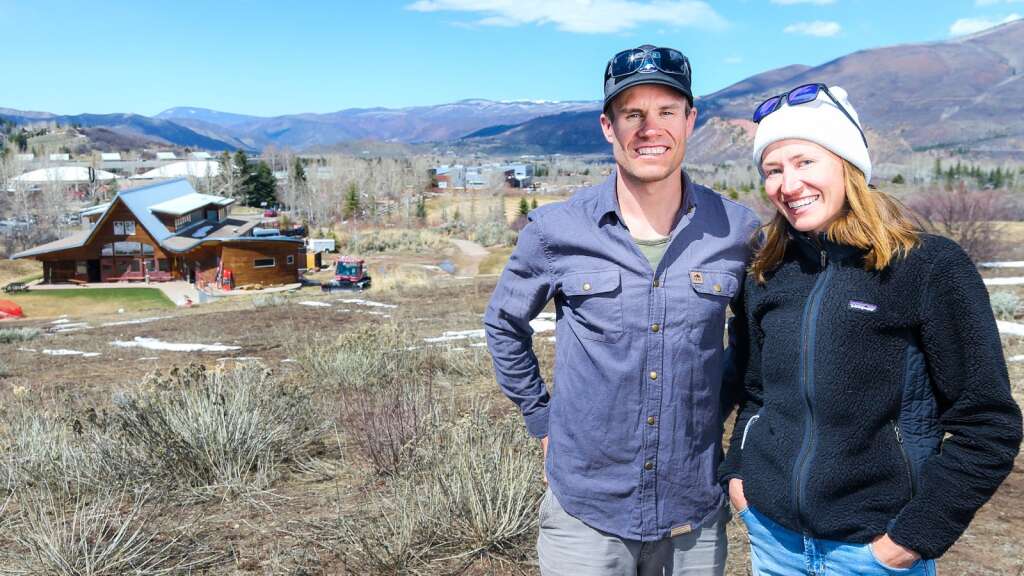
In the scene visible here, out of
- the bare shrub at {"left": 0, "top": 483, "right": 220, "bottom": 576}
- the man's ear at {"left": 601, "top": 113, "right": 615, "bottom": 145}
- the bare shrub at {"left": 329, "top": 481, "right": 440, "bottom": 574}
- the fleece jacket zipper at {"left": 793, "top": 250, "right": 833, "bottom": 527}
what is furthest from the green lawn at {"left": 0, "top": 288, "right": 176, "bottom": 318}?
the fleece jacket zipper at {"left": 793, "top": 250, "right": 833, "bottom": 527}

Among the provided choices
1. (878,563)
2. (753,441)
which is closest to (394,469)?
(753,441)

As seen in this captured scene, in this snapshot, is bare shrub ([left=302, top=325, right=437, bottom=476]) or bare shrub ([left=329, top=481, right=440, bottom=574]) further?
bare shrub ([left=302, top=325, right=437, bottom=476])

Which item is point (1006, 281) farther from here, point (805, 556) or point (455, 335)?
point (805, 556)

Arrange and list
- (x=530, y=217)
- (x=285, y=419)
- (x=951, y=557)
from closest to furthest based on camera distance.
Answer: (x=530, y=217)
(x=951, y=557)
(x=285, y=419)

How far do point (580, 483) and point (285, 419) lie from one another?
3.49 m

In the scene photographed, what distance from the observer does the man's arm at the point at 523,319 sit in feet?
7.70

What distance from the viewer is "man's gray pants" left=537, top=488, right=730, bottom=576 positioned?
2170mm

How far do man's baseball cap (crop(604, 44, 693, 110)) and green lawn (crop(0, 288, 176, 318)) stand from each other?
116 ft

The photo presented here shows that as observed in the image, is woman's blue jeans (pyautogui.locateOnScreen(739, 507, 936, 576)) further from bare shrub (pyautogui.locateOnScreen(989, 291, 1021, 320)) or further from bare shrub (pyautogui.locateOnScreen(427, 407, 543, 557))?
bare shrub (pyautogui.locateOnScreen(989, 291, 1021, 320))

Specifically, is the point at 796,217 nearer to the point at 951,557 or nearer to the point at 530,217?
the point at 530,217

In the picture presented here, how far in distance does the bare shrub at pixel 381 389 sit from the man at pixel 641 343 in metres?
2.33

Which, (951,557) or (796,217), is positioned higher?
(796,217)

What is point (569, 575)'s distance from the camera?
2186 millimetres

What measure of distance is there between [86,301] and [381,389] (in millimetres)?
38693
